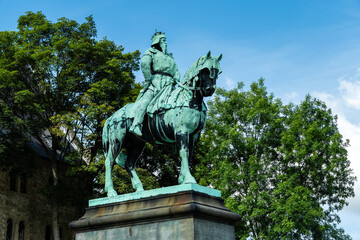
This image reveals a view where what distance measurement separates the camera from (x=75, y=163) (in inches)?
1273

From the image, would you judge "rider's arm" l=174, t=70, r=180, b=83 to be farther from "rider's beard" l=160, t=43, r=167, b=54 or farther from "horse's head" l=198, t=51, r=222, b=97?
"horse's head" l=198, t=51, r=222, b=97

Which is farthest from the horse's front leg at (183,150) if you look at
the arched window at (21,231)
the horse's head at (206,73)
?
the arched window at (21,231)

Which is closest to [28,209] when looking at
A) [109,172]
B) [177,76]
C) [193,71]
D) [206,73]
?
[109,172]

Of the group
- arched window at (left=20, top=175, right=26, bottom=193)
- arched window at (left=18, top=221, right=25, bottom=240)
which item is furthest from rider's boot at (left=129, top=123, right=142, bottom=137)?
arched window at (left=20, top=175, right=26, bottom=193)

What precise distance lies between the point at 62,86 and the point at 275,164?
46.1 feet

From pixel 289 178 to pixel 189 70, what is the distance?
21118 millimetres

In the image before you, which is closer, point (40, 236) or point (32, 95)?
point (32, 95)

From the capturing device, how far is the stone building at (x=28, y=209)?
36.9 m

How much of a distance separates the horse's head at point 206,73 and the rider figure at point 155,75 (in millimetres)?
789

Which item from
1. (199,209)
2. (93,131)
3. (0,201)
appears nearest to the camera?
(199,209)

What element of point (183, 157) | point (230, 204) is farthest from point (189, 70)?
point (230, 204)

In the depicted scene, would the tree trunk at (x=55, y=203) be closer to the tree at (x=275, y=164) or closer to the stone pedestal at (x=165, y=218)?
the tree at (x=275, y=164)

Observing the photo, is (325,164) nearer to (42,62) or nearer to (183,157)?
(42,62)

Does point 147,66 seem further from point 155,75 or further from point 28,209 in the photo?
point 28,209
